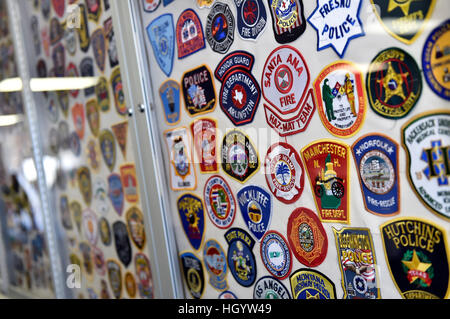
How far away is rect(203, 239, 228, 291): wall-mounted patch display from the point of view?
124 cm

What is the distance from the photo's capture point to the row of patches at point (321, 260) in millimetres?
807

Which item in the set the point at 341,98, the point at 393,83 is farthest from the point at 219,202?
the point at 393,83

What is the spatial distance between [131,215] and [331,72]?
89cm

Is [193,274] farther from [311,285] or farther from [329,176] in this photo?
[329,176]

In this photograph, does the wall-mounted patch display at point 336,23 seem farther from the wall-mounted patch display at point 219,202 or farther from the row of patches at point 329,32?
the wall-mounted patch display at point 219,202

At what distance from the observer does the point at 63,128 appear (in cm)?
179

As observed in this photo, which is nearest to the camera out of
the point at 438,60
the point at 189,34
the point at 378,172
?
the point at 438,60

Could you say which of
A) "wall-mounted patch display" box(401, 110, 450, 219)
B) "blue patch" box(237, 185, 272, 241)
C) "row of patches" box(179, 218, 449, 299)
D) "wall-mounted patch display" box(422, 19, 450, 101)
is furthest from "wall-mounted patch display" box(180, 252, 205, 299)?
"wall-mounted patch display" box(422, 19, 450, 101)

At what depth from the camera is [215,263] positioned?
126 cm

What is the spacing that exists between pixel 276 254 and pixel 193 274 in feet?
1.16

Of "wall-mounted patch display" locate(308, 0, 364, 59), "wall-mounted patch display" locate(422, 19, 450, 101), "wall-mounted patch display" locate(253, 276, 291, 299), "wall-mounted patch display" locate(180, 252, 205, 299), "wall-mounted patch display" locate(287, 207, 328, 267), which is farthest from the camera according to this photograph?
"wall-mounted patch display" locate(180, 252, 205, 299)

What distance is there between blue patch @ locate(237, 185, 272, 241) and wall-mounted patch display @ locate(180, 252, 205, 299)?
256 mm

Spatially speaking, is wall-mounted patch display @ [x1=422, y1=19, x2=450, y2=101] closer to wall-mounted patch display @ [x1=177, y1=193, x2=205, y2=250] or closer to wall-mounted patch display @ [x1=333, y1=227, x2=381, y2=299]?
wall-mounted patch display @ [x1=333, y1=227, x2=381, y2=299]

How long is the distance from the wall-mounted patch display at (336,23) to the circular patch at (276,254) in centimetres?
45
